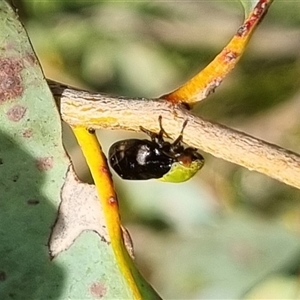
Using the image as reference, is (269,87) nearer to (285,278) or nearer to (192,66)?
(192,66)

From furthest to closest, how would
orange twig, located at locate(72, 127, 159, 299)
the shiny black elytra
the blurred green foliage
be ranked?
the blurred green foliage < the shiny black elytra < orange twig, located at locate(72, 127, 159, 299)

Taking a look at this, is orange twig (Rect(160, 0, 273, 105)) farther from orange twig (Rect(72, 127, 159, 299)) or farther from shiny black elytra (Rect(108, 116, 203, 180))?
shiny black elytra (Rect(108, 116, 203, 180))

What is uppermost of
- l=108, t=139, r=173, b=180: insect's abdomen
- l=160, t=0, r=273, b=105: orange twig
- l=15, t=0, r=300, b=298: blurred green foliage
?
l=160, t=0, r=273, b=105: orange twig

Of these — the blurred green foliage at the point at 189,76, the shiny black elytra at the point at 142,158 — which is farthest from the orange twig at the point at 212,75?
the blurred green foliage at the point at 189,76

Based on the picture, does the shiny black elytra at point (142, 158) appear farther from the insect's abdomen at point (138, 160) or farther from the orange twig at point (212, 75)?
the orange twig at point (212, 75)

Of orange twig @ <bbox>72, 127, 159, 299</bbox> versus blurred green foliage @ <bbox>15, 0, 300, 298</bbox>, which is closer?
orange twig @ <bbox>72, 127, 159, 299</bbox>

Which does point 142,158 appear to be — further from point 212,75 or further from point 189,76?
point 189,76

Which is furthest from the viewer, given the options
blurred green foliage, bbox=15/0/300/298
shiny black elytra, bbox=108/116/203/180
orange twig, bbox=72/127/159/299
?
blurred green foliage, bbox=15/0/300/298

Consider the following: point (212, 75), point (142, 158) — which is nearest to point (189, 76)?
point (142, 158)

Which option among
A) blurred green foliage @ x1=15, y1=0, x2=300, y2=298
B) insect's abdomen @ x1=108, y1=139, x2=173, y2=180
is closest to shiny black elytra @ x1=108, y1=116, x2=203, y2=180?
insect's abdomen @ x1=108, y1=139, x2=173, y2=180
